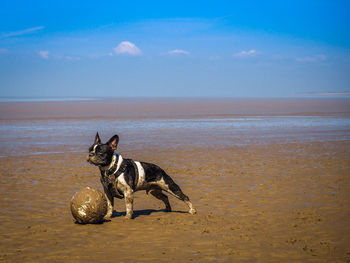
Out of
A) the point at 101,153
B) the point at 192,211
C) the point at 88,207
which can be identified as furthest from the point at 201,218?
the point at 101,153

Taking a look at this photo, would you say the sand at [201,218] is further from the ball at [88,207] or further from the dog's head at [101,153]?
the dog's head at [101,153]

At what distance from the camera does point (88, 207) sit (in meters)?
9.86

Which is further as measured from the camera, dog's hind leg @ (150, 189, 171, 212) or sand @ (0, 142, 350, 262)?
dog's hind leg @ (150, 189, 171, 212)

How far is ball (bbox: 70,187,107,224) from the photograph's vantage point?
984 centimetres

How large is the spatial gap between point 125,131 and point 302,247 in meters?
26.0

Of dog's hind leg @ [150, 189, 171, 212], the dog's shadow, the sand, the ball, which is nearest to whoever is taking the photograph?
the sand

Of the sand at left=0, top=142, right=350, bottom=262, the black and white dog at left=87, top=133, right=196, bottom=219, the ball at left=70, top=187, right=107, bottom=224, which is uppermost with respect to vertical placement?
the black and white dog at left=87, top=133, right=196, bottom=219

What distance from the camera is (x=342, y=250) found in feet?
26.4

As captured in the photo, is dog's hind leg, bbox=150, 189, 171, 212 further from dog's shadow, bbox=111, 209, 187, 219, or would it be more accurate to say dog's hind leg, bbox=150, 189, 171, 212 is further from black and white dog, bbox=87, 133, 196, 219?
black and white dog, bbox=87, 133, 196, 219

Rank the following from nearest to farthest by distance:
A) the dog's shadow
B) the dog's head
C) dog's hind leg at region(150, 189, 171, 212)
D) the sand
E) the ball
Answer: the sand, the ball, the dog's head, the dog's shadow, dog's hind leg at region(150, 189, 171, 212)

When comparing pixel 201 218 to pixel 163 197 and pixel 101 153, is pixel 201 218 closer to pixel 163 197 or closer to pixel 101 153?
pixel 163 197

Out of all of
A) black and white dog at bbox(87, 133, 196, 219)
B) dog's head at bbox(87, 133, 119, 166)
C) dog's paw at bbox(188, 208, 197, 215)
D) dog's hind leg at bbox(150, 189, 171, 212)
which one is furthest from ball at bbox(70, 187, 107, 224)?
dog's paw at bbox(188, 208, 197, 215)

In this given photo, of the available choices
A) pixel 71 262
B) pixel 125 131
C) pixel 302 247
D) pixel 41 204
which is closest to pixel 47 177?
pixel 41 204

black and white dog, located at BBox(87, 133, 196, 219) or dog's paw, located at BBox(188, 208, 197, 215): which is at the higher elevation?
black and white dog, located at BBox(87, 133, 196, 219)
